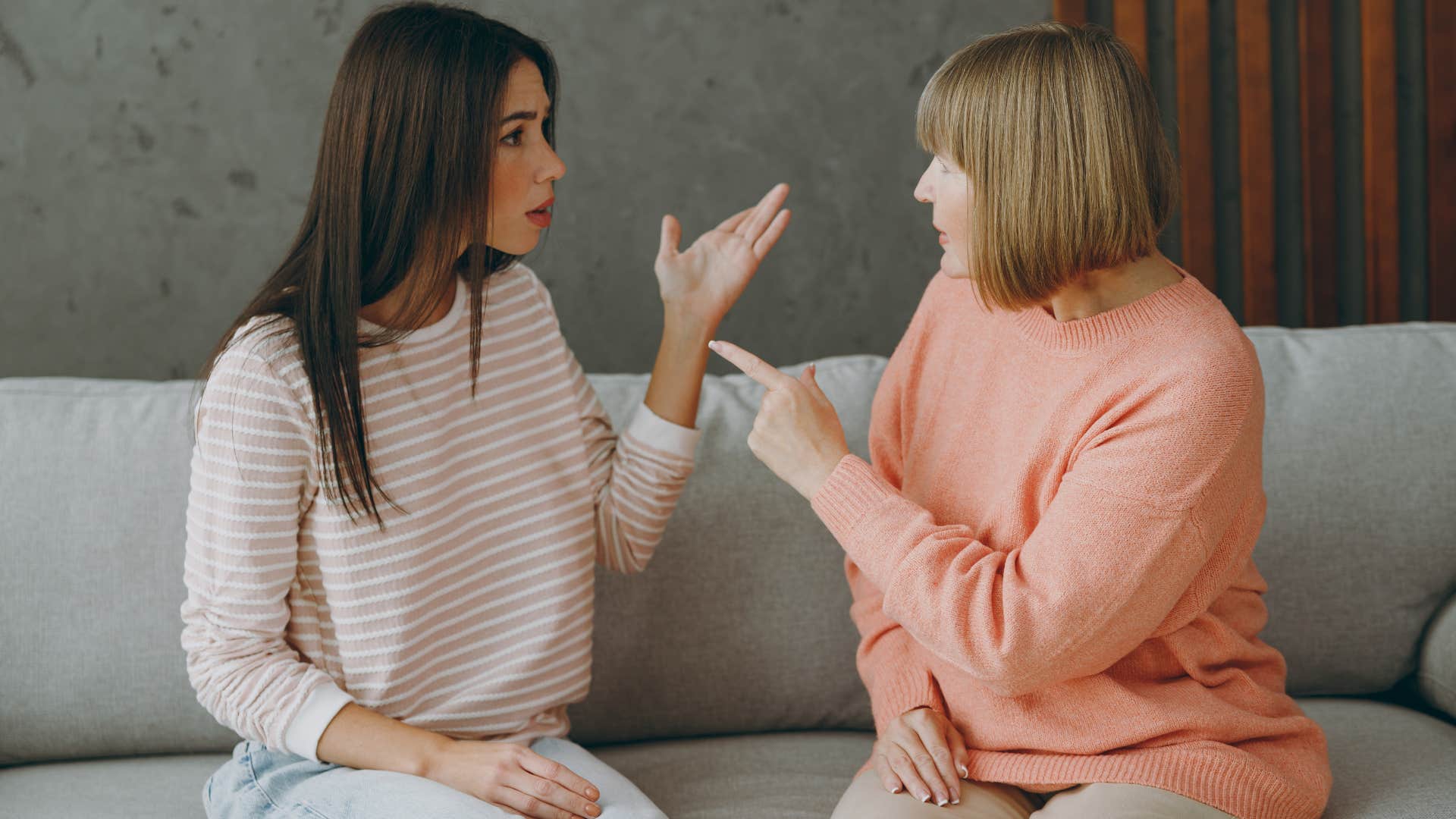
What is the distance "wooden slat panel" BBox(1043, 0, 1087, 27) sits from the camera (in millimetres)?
1889

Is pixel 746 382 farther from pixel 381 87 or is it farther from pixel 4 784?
pixel 4 784

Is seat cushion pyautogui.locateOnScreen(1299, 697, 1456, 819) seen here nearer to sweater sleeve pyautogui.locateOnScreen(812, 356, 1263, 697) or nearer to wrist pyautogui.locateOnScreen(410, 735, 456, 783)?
sweater sleeve pyautogui.locateOnScreen(812, 356, 1263, 697)

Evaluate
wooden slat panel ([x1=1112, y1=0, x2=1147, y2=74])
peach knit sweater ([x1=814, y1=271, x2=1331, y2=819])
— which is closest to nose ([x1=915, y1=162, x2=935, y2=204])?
peach knit sweater ([x1=814, y1=271, x2=1331, y2=819])

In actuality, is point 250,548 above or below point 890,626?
above

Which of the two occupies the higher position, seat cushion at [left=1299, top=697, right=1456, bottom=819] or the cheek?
the cheek

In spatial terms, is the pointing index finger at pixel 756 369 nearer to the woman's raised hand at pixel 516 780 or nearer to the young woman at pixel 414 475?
the young woman at pixel 414 475

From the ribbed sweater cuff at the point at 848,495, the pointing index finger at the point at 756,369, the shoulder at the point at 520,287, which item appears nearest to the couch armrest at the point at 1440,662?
the ribbed sweater cuff at the point at 848,495

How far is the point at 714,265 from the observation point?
4.73 ft

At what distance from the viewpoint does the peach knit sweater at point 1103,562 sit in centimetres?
107

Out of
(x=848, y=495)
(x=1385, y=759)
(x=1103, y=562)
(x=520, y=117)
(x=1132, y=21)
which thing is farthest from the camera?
(x=1132, y=21)

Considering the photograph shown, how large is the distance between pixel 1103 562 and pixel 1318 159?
4.07 ft

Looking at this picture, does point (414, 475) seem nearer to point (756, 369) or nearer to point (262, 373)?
point (262, 373)

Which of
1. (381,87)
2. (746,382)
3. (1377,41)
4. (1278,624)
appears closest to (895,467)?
(746,382)

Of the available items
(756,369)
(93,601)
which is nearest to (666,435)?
(756,369)
